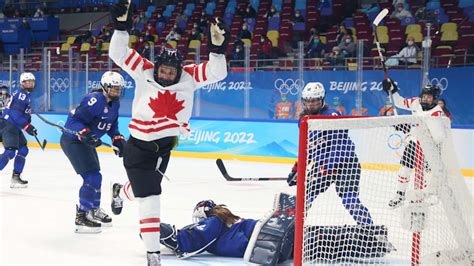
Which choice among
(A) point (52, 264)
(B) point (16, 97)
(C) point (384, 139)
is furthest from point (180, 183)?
(C) point (384, 139)

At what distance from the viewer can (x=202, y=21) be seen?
16.0 metres

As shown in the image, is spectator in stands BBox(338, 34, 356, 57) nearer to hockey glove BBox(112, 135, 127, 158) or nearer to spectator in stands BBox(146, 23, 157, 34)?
hockey glove BBox(112, 135, 127, 158)

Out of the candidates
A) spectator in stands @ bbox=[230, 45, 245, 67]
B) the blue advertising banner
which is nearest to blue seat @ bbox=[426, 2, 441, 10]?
the blue advertising banner

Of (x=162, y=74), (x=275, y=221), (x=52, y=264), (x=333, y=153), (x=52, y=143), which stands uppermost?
(x=162, y=74)

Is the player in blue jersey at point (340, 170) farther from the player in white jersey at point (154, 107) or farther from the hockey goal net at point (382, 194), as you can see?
the player in white jersey at point (154, 107)

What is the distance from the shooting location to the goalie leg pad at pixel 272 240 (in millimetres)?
4117

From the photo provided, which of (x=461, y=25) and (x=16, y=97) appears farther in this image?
Result: (x=461, y=25)

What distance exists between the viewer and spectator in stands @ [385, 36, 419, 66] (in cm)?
985

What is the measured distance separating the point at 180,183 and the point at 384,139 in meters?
4.73

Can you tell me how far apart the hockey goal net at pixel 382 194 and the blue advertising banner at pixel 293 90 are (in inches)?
212

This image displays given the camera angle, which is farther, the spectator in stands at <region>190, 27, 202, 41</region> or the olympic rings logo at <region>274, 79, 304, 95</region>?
the spectator in stands at <region>190, 27, 202, 41</region>

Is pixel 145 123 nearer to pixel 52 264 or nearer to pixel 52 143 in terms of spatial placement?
pixel 52 264

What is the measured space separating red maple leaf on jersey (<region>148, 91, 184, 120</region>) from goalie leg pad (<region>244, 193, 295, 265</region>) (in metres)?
0.82

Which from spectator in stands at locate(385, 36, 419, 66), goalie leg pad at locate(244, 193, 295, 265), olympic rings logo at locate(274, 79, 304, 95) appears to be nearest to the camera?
goalie leg pad at locate(244, 193, 295, 265)
